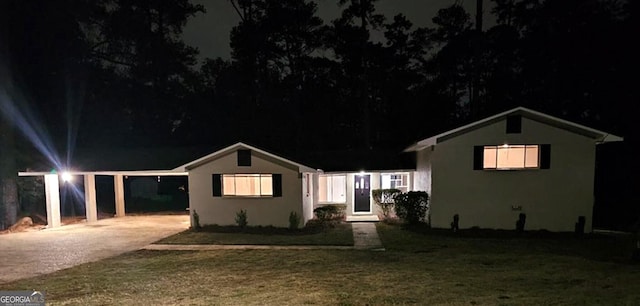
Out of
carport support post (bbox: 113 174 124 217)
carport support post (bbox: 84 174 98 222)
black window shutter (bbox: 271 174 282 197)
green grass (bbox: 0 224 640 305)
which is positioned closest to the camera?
green grass (bbox: 0 224 640 305)

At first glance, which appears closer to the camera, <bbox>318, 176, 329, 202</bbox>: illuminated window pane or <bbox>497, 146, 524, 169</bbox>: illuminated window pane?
<bbox>497, 146, 524, 169</bbox>: illuminated window pane

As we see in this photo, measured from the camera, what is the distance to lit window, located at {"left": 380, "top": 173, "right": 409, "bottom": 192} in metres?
14.4

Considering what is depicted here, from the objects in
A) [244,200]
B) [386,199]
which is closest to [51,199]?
[244,200]

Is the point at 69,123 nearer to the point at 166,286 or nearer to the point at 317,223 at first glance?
the point at 317,223

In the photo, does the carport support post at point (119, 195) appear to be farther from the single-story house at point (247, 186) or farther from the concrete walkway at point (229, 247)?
the concrete walkway at point (229, 247)

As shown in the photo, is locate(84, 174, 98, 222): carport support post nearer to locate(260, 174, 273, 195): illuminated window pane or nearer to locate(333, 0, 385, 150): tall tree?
locate(260, 174, 273, 195): illuminated window pane

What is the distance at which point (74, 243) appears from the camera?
10.2m

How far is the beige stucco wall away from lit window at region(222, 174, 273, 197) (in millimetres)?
201

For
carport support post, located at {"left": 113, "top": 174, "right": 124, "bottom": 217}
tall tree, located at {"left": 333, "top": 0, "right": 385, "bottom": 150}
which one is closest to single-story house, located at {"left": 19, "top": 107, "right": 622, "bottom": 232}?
carport support post, located at {"left": 113, "top": 174, "right": 124, "bottom": 217}

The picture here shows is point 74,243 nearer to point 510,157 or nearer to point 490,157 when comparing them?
point 490,157

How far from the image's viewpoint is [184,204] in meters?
22.0

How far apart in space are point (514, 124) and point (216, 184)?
10.2m

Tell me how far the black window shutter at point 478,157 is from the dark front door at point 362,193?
14.4ft

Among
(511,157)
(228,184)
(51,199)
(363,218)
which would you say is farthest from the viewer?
(363,218)
